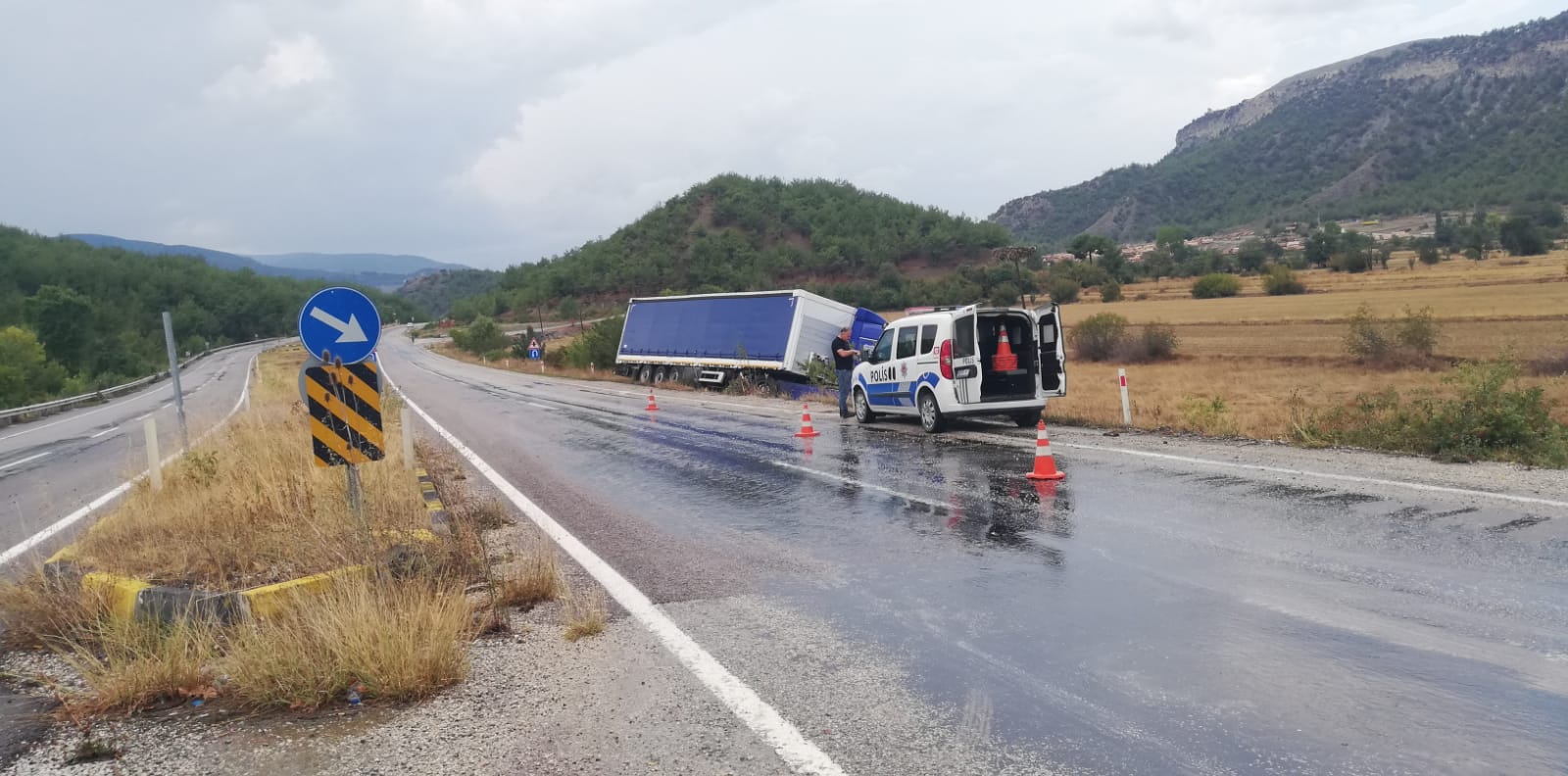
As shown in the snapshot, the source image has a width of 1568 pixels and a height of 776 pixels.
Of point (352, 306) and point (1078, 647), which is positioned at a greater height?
point (352, 306)

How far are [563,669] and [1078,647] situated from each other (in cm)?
265

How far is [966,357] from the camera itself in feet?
47.8

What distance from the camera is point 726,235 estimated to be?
11288 cm

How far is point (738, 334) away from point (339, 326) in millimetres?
22012

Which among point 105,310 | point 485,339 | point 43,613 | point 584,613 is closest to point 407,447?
point 43,613

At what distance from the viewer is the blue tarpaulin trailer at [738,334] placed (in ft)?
88.5

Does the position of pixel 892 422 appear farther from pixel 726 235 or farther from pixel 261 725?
pixel 726 235

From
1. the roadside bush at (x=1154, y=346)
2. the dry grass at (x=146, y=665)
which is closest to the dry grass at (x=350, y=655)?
the dry grass at (x=146, y=665)

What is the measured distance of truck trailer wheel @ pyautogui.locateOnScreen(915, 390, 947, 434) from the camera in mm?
14938

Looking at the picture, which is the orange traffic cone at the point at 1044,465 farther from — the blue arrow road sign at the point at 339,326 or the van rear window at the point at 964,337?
the blue arrow road sign at the point at 339,326

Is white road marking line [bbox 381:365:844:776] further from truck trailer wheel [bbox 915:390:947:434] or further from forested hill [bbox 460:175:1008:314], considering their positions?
forested hill [bbox 460:175:1008:314]

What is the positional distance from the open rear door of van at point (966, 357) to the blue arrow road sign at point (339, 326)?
8899 millimetres

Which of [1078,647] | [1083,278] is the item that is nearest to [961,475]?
[1078,647]

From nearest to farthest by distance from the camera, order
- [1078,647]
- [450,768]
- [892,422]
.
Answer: [450,768]
[1078,647]
[892,422]
